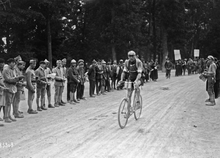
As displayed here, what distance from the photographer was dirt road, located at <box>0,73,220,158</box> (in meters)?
6.49

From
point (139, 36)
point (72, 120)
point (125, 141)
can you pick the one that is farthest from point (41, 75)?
point (139, 36)

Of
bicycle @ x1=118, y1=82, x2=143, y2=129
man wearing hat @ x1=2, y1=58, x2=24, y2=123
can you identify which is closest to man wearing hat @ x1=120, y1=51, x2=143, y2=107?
bicycle @ x1=118, y1=82, x2=143, y2=129

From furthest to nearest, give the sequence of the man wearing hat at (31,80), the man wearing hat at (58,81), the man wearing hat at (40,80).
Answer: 1. the man wearing hat at (58,81)
2. the man wearing hat at (40,80)
3. the man wearing hat at (31,80)

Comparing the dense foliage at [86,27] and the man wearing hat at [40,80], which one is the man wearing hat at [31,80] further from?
the dense foliage at [86,27]

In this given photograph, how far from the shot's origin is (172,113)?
454 inches

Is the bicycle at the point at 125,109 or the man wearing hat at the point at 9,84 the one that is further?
the man wearing hat at the point at 9,84

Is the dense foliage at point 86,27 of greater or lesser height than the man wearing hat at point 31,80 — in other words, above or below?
above

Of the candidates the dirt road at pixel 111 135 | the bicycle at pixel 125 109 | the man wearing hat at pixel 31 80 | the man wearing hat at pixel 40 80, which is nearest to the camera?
the dirt road at pixel 111 135

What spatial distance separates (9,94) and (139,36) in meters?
39.5

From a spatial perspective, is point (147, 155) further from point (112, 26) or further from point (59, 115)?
point (112, 26)

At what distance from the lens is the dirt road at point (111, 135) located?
6.49 m

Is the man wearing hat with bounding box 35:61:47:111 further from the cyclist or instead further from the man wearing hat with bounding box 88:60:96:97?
the man wearing hat with bounding box 88:60:96:97

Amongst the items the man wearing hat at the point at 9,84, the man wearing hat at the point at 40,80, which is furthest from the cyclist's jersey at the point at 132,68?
the man wearing hat at the point at 40,80

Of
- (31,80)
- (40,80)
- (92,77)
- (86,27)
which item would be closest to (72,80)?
(40,80)
